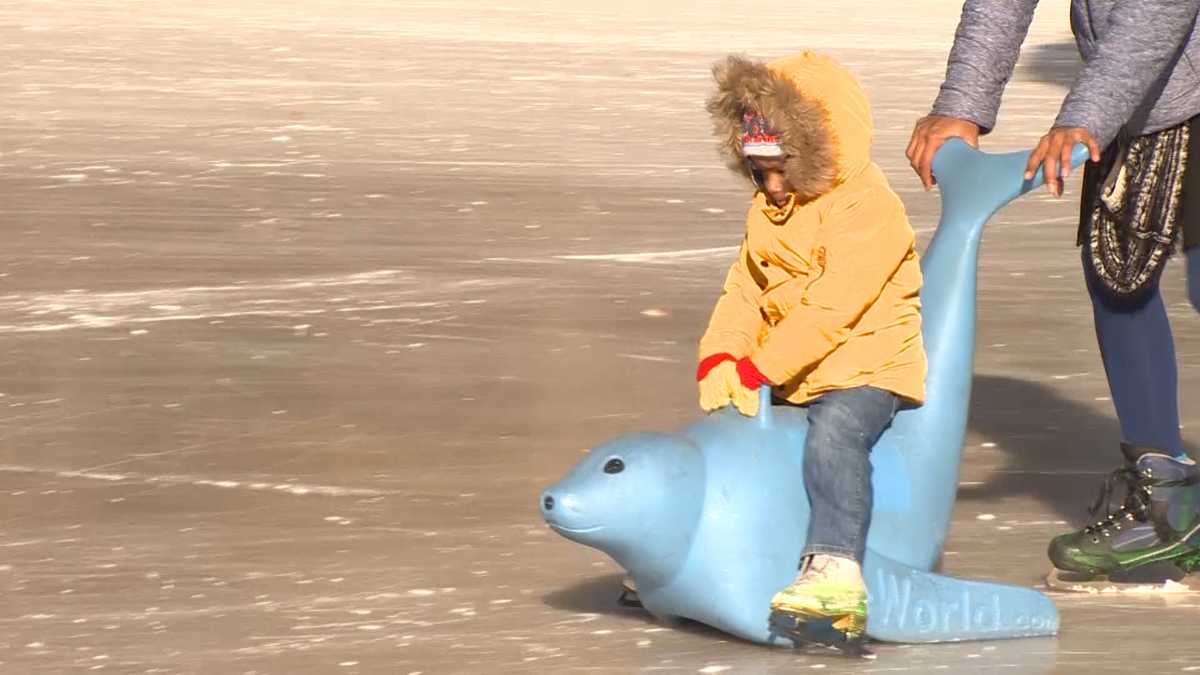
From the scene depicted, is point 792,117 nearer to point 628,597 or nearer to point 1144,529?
point 628,597

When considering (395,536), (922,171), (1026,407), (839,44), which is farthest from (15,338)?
(839,44)

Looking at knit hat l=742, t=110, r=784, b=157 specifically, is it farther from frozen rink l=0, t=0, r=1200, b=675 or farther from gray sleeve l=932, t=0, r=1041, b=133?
frozen rink l=0, t=0, r=1200, b=675

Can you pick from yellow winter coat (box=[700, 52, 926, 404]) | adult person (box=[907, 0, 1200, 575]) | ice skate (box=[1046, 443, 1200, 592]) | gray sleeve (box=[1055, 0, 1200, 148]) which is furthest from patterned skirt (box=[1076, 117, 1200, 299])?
yellow winter coat (box=[700, 52, 926, 404])

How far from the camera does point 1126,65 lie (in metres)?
4.65

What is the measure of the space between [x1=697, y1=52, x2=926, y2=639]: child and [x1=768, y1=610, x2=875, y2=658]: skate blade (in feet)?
0.05

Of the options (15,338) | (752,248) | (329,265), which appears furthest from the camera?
(329,265)

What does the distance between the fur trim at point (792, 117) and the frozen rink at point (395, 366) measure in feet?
3.09

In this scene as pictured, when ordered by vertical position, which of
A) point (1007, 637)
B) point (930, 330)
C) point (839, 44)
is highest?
point (839, 44)

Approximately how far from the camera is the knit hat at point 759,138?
4.48 metres

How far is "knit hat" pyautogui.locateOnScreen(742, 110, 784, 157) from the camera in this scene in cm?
448

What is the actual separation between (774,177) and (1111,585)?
4.14 feet

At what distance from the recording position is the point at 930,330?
4.72 m

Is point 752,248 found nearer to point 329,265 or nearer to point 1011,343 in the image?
point 1011,343

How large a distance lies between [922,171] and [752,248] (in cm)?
49
